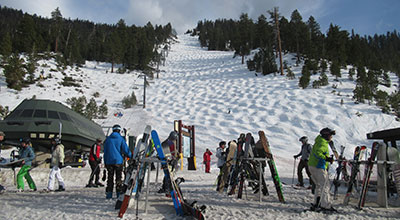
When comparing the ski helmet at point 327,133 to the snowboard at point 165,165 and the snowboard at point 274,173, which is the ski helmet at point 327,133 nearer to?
the snowboard at point 274,173

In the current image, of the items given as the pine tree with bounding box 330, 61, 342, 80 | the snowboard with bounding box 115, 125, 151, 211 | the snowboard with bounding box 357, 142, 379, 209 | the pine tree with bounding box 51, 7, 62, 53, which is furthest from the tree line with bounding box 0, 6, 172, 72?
the snowboard with bounding box 357, 142, 379, 209

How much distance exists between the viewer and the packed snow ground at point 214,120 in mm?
5855

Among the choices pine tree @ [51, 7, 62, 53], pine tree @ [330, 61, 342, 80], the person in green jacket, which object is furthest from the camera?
pine tree @ [51, 7, 62, 53]

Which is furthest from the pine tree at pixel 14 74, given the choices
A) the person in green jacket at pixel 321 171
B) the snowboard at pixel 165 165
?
the person in green jacket at pixel 321 171

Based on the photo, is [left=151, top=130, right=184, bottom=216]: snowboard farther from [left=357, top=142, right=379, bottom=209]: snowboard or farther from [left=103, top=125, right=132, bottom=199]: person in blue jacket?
[left=357, top=142, right=379, bottom=209]: snowboard

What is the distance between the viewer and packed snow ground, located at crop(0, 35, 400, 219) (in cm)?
586

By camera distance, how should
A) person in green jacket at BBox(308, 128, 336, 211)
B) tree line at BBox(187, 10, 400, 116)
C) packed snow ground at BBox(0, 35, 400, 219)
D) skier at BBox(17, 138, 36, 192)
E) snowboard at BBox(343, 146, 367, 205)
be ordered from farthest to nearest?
tree line at BBox(187, 10, 400, 116)
skier at BBox(17, 138, 36, 192)
snowboard at BBox(343, 146, 367, 205)
packed snow ground at BBox(0, 35, 400, 219)
person in green jacket at BBox(308, 128, 336, 211)

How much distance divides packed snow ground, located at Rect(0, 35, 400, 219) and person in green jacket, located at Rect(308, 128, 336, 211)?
25cm

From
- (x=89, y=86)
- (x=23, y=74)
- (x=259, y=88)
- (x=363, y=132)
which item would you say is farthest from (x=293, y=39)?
(x=23, y=74)

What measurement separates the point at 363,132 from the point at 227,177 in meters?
15.3

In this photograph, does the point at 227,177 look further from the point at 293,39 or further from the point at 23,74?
the point at 293,39

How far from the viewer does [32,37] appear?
50375 mm

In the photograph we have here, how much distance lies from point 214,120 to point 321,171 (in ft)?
62.6

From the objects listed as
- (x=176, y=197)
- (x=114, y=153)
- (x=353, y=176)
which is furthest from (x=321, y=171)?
(x=114, y=153)
